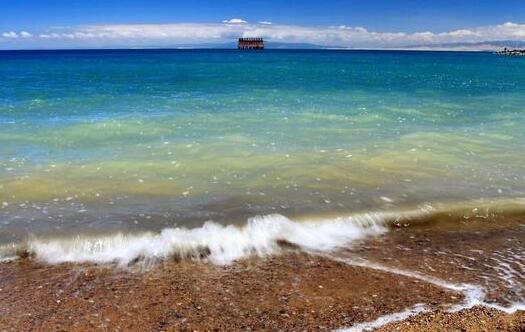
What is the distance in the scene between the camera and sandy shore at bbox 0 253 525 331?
21.0ft

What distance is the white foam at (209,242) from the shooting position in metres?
8.57

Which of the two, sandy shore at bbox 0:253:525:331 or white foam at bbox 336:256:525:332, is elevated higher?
white foam at bbox 336:256:525:332

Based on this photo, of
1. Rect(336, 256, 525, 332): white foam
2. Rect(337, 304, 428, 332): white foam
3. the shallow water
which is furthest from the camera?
the shallow water

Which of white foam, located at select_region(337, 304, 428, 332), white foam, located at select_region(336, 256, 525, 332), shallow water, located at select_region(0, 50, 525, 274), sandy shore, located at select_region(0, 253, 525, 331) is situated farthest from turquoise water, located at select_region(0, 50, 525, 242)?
white foam, located at select_region(337, 304, 428, 332)

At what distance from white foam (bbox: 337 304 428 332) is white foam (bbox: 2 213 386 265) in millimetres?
2271

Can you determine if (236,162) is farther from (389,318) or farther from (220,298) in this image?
(389,318)

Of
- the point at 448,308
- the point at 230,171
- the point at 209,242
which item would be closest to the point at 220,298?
the point at 209,242

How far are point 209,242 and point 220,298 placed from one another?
2093 millimetres

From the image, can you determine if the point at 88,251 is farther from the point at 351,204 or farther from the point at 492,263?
the point at 492,263

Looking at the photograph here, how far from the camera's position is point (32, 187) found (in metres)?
12.3

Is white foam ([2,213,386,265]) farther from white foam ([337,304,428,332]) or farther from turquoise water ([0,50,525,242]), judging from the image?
white foam ([337,304,428,332])

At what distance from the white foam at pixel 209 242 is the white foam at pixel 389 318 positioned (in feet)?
7.45

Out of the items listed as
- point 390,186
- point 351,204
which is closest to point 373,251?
point 351,204

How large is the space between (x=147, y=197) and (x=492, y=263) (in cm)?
730
